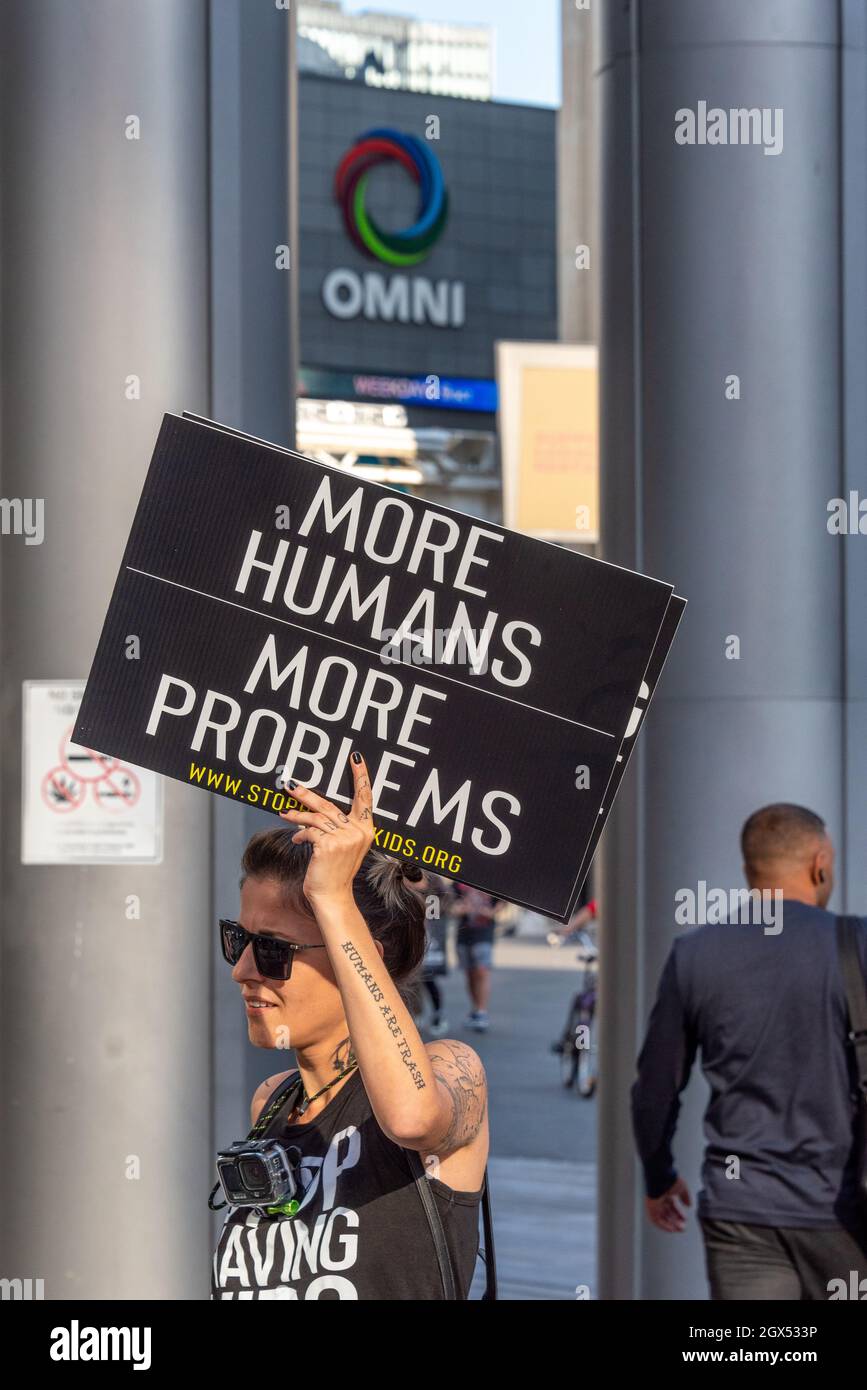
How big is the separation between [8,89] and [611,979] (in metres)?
3.30

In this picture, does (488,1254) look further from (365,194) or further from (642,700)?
(365,194)

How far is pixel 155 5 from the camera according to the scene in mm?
4977

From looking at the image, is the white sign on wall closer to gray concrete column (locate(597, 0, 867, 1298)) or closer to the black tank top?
gray concrete column (locate(597, 0, 867, 1298))

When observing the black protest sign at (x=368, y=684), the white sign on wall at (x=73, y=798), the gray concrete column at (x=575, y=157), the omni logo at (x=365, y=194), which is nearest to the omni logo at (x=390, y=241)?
the omni logo at (x=365, y=194)

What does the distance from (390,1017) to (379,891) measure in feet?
1.05

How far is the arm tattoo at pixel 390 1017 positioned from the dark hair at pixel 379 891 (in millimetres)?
214

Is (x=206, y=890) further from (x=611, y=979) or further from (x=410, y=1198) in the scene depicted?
(x=410, y=1198)

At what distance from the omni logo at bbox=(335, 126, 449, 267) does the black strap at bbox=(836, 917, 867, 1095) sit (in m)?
33.5

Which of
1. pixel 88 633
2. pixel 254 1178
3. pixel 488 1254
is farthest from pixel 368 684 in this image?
pixel 88 633

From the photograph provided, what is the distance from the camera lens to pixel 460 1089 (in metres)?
2.46

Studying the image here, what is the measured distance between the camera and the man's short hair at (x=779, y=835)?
4.48 m

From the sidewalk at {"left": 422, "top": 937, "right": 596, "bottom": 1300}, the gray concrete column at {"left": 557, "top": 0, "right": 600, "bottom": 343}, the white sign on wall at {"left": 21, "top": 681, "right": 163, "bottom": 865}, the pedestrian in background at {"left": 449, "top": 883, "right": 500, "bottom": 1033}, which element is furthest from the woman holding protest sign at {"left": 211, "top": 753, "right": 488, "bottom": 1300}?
the gray concrete column at {"left": 557, "top": 0, "right": 600, "bottom": 343}

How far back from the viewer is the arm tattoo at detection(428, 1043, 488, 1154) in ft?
7.95
